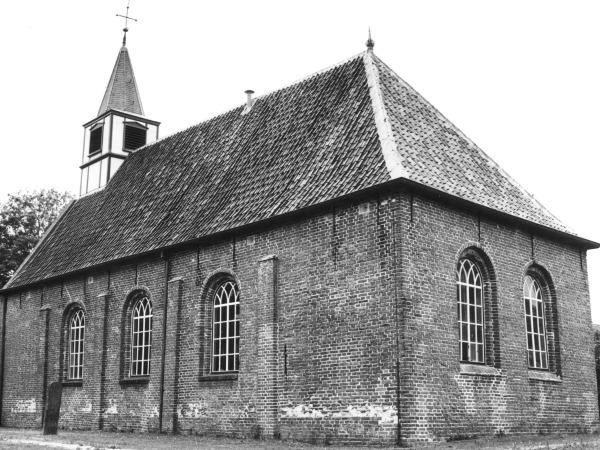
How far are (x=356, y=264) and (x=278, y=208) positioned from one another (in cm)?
275

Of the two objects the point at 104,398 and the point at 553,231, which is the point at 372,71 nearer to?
the point at 553,231

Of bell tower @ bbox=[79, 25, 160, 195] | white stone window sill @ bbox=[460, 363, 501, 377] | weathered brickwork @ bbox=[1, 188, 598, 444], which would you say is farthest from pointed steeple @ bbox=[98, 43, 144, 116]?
white stone window sill @ bbox=[460, 363, 501, 377]

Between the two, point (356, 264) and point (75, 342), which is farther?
point (75, 342)

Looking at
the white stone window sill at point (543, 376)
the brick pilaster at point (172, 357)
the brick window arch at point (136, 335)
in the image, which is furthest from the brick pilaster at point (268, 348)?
the white stone window sill at point (543, 376)

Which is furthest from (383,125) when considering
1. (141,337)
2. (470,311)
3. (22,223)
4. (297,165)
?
(22,223)

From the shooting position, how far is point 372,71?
1895cm

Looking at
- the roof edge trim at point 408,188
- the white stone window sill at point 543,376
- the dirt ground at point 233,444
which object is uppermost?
the roof edge trim at point 408,188

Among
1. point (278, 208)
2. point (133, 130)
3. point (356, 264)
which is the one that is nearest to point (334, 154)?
point (278, 208)

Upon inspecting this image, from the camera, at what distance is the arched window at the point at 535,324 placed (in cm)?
1786

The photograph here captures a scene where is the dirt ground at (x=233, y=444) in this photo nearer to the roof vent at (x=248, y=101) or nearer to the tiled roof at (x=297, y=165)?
the tiled roof at (x=297, y=165)

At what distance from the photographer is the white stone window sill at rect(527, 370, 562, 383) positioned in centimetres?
1723

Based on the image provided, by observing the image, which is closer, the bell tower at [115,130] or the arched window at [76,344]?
the arched window at [76,344]

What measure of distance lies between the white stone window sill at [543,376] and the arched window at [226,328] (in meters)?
6.82

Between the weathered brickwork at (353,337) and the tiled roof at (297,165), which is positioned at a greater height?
the tiled roof at (297,165)
